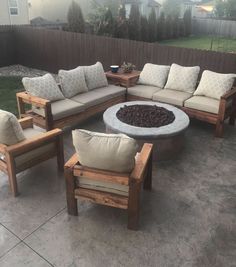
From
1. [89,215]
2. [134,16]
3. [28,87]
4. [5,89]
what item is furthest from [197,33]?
[89,215]

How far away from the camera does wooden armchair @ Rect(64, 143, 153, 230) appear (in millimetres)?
2486

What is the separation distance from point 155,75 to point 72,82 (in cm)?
171

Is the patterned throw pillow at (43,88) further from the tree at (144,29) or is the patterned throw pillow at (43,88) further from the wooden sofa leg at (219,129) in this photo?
the tree at (144,29)

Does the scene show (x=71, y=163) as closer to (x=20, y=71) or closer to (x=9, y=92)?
(x=9, y=92)

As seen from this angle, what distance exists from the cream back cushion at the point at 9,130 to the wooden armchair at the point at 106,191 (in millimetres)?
753

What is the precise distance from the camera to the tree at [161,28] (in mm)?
18731

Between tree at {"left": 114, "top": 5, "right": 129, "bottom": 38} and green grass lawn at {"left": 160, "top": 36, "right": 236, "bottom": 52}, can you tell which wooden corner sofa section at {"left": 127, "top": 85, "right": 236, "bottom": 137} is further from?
green grass lawn at {"left": 160, "top": 36, "right": 236, "bottom": 52}

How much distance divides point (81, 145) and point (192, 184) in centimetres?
166

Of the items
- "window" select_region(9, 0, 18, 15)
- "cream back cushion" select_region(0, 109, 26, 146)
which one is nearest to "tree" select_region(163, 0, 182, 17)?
"window" select_region(9, 0, 18, 15)

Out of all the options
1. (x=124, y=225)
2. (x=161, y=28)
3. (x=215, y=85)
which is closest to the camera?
(x=124, y=225)

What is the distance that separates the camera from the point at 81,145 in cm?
243

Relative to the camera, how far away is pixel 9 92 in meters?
6.75

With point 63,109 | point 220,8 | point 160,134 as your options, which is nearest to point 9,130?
point 63,109

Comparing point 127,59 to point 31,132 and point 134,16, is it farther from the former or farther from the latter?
point 134,16
